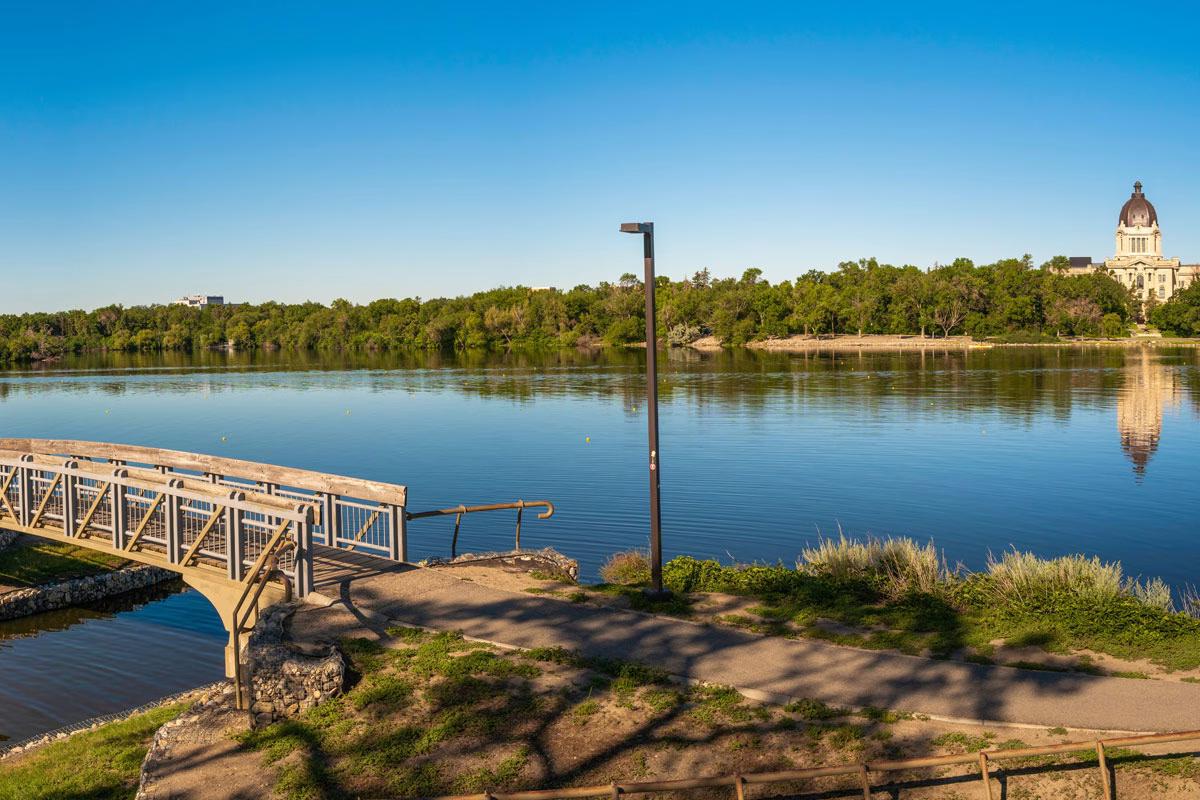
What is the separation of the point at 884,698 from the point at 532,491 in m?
22.2

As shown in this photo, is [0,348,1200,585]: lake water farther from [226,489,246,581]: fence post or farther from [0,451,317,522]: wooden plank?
[226,489,246,581]: fence post

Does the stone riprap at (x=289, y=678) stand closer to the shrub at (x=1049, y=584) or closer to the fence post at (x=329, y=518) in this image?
the fence post at (x=329, y=518)

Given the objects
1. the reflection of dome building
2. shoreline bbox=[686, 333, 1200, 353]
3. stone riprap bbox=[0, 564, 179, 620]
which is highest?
shoreline bbox=[686, 333, 1200, 353]

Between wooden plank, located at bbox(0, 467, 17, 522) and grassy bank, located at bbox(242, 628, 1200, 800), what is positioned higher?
wooden plank, located at bbox(0, 467, 17, 522)

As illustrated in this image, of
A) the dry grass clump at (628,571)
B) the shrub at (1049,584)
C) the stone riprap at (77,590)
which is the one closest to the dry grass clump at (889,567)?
the shrub at (1049,584)

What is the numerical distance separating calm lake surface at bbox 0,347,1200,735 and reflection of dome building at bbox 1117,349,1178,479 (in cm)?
19

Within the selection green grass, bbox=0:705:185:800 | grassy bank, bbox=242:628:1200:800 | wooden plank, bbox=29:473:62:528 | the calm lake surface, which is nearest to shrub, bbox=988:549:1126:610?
grassy bank, bbox=242:628:1200:800

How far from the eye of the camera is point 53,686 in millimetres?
15758

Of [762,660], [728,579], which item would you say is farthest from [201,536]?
[762,660]

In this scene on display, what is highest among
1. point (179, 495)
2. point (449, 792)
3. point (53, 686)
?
point (179, 495)

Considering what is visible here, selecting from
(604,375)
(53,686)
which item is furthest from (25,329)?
(53,686)

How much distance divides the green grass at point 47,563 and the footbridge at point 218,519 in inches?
88.7

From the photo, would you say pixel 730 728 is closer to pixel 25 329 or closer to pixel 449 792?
pixel 449 792

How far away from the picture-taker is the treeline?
13512 cm
